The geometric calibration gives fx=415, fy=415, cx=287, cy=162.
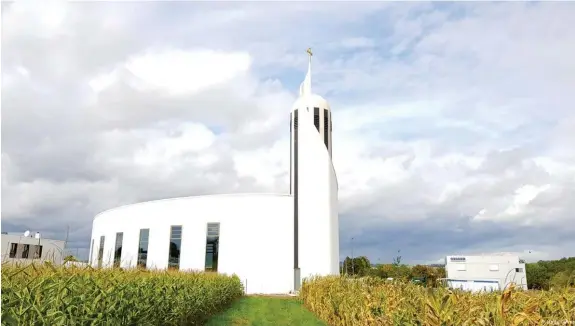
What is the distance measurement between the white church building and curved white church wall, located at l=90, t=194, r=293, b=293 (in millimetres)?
64

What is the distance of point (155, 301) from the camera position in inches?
287

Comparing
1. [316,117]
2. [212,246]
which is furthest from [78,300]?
[316,117]

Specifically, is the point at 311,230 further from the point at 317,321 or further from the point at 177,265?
the point at 317,321

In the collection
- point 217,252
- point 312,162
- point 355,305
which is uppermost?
point 312,162

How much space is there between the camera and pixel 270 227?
92.4 ft

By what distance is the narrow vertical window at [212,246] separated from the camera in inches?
1122

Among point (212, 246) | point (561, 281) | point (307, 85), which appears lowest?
point (561, 281)

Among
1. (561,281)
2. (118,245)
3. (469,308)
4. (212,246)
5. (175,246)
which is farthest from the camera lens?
(118,245)

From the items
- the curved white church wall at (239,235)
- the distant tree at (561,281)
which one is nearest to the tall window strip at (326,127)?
the curved white church wall at (239,235)

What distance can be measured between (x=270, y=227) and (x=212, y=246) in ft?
A: 14.3

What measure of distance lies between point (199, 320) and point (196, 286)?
117 centimetres

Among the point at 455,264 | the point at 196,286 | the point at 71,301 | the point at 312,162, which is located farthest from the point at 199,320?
the point at 455,264

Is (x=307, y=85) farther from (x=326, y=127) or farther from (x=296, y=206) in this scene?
(x=296, y=206)

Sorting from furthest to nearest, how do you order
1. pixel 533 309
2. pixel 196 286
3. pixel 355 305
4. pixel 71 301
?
pixel 196 286, pixel 355 305, pixel 533 309, pixel 71 301
